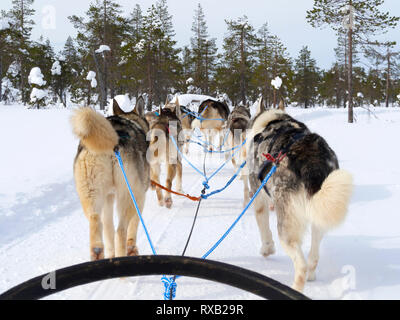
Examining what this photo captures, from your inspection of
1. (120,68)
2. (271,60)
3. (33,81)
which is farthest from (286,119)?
(271,60)

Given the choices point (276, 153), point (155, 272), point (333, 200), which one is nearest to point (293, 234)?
point (333, 200)

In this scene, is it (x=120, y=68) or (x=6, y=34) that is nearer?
(x=6, y=34)

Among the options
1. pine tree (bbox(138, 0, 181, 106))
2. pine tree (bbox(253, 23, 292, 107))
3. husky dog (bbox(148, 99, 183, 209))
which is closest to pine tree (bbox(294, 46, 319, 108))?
pine tree (bbox(253, 23, 292, 107))

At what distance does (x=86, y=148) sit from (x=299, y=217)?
1749mm

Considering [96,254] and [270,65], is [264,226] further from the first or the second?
[270,65]

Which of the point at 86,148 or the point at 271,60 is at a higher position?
Answer: the point at 271,60

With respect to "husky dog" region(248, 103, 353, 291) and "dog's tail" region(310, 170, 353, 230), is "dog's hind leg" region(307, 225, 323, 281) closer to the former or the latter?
"husky dog" region(248, 103, 353, 291)

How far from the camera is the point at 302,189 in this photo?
2.15 m

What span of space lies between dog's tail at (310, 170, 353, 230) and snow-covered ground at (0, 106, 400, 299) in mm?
925

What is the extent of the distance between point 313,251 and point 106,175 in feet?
6.16

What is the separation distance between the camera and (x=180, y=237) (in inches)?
151

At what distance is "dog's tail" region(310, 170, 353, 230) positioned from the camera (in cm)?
183

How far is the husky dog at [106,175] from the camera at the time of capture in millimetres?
2342
